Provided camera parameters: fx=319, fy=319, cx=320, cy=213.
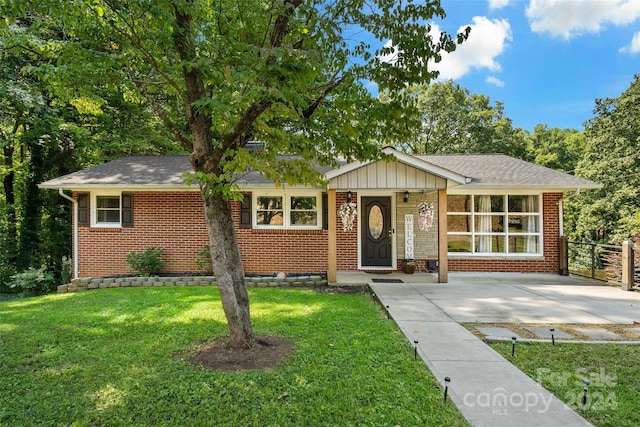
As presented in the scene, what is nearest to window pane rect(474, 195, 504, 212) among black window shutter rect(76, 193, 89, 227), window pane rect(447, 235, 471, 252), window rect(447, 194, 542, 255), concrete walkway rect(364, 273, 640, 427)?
window rect(447, 194, 542, 255)

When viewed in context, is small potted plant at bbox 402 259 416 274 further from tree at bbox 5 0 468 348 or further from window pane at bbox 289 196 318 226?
tree at bbox 5 0 468 348

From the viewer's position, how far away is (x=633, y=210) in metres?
19.0

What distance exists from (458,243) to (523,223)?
203 centimetres

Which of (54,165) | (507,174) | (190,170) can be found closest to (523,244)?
(507,174)

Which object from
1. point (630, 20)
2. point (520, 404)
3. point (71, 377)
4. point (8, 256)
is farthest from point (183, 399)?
point (630, 20)

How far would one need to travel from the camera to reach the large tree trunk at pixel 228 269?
13.1 ft

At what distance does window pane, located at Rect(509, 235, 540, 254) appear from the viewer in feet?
32.3

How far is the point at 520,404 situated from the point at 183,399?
124 inches

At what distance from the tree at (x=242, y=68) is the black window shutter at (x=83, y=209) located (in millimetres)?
6405

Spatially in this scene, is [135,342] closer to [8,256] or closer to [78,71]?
[78,71]

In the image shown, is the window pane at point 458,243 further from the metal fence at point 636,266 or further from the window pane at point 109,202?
the window pane at point 109,202

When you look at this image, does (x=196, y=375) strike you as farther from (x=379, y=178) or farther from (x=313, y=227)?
(x=313, y=227)

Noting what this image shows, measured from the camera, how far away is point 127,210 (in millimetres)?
9641

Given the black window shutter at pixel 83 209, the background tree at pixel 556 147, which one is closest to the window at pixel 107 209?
the black window shutter at pixel 83 209
